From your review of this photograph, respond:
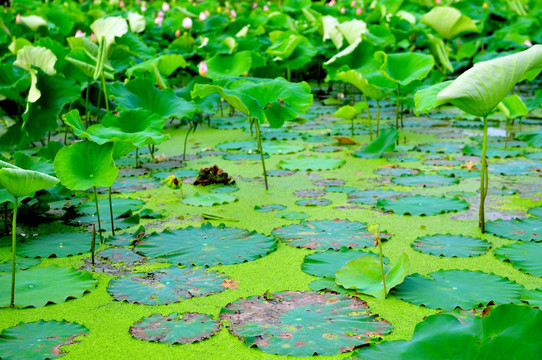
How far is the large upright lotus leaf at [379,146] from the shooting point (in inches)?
133

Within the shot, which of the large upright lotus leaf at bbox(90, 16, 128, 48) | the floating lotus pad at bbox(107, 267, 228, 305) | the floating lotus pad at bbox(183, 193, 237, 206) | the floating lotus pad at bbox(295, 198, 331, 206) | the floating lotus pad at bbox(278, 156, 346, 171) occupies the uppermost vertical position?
the large upright lotus leaf at bbox(90, 16, 128, 48)

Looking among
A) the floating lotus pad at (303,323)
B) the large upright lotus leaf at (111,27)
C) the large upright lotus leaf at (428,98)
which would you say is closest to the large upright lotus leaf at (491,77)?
the large upright lotus leaf at (428,98)

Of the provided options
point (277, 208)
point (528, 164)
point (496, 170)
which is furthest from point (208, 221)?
point (528, 164)

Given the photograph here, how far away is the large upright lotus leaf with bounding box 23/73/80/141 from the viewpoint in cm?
299

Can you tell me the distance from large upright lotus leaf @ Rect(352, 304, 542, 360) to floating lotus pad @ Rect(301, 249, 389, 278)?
0.71m

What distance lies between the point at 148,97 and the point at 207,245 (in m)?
1.32

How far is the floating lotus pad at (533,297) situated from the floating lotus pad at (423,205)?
772 mm

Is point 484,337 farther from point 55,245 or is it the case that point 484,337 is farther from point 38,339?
point 55,245

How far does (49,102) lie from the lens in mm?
3047

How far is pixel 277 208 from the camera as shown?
249 cm

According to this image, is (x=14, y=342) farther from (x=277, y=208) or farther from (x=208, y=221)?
(x=277, y=208)

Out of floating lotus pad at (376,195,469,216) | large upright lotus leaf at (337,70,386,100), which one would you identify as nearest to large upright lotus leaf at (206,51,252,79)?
large upright lotus leaf at (337,70,386,100)

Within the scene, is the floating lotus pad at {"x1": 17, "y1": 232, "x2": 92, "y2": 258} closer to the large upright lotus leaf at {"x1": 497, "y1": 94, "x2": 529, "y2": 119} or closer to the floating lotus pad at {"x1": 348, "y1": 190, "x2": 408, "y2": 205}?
the floating lotus pad at {"x1": 348, "y1": 190, "x2": 408, "y2": 205}

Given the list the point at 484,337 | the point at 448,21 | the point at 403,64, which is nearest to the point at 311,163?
the point at 403,64
